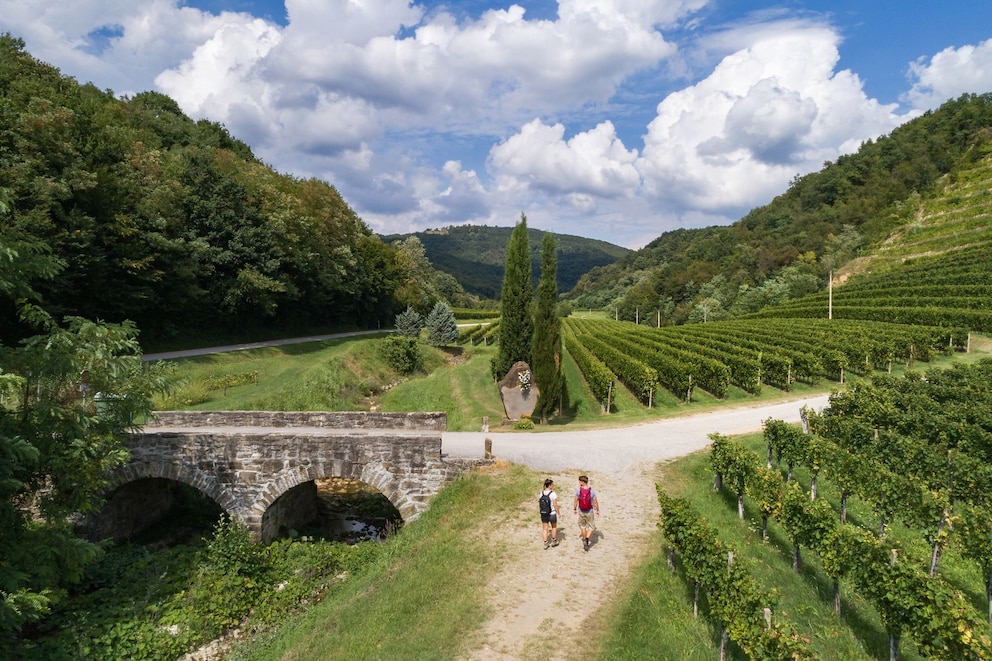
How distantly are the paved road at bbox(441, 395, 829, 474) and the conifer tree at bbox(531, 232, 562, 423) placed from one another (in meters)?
3.62

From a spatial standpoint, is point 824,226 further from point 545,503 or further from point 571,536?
point 545,503

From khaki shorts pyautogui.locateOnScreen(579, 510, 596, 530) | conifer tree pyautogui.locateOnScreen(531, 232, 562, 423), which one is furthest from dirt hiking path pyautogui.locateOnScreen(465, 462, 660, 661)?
conifer tree pyautogui.locateOnScreen(531, 232, 562, 423)

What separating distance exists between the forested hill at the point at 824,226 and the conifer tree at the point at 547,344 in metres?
53.7

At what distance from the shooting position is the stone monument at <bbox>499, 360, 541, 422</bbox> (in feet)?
66.6

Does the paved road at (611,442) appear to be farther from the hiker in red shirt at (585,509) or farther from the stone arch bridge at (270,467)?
the hiker in red shirt at (585,509)

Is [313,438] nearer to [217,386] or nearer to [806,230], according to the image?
[217,386]

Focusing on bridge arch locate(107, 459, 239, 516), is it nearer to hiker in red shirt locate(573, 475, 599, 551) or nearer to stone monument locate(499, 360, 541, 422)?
hiker in red shirt locate(573, 475, 599, 551)

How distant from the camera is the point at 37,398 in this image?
8781 millimetres

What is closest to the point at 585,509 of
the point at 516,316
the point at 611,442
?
the point at 611,442

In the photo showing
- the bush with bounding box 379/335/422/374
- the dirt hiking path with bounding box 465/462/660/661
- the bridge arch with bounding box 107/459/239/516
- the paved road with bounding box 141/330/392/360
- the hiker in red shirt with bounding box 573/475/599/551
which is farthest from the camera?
the bush with bounding box 379/335/422/374

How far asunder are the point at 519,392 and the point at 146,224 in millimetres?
22237

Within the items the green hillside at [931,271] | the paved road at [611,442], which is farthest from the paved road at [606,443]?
the green hillside at [931,271]

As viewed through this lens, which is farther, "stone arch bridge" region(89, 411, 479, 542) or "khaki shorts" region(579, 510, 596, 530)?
"stone arch bridge" region(89, 411, 479, 542)

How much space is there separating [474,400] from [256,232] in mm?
20106
